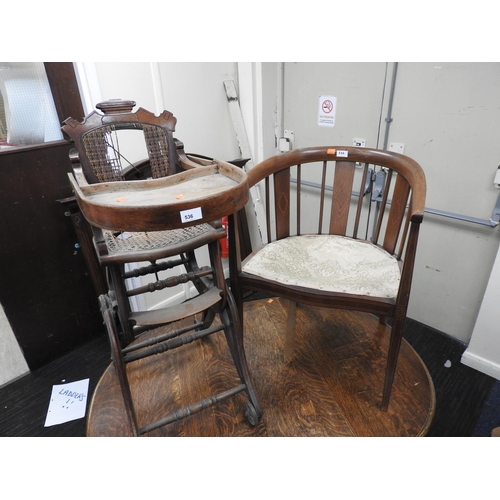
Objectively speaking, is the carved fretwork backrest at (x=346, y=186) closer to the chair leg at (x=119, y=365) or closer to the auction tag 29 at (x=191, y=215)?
the auction tag 29 at (x=191, y=215)

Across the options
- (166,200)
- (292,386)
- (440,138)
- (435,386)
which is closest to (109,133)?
(166,200)

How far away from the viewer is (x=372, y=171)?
1840 mm

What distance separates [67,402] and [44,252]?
2.38ft

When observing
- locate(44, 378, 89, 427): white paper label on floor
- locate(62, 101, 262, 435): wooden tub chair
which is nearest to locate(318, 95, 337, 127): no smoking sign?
locate(62, 101, 262, 435): wooden tub chair

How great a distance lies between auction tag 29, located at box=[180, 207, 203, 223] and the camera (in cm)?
80

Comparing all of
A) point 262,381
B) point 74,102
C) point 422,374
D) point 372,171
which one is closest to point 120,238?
point 262,381

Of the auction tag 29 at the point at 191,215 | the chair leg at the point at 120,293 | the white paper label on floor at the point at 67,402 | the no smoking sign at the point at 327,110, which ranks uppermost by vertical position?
the no smoking sign at the point at 327,110

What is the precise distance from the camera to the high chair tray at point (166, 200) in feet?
2.55

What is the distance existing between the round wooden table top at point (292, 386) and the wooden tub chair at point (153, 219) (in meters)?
0.11

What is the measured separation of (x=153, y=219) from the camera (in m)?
0.78

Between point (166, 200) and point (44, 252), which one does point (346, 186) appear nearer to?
point (166, 200)

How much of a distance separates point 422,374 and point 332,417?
400 millimetres

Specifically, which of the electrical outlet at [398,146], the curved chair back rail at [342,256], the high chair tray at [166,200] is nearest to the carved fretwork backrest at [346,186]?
the curved chair back rail at [342,256]

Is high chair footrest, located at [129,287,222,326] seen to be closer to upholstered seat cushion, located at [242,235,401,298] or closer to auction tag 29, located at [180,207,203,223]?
upholstered seat cushion, located at [242,235,401,298]
